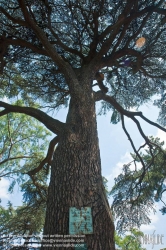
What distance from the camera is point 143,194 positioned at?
190 inches

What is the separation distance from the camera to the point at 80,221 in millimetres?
1983

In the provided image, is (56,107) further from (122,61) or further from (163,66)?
(163,66)

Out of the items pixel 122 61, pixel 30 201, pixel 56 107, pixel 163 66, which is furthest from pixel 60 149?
pixel 163 66

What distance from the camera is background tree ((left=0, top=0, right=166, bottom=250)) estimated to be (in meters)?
2.23

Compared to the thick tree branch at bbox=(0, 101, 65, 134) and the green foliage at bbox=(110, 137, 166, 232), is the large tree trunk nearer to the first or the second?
the thick tree branch at bbox=(0, 101, 65, 134)

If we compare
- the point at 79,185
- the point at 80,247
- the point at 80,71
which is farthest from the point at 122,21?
the point at 80,247

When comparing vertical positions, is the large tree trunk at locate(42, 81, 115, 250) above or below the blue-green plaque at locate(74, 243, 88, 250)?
above

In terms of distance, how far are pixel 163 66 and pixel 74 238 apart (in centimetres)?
491

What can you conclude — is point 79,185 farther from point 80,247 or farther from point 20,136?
point 20,136

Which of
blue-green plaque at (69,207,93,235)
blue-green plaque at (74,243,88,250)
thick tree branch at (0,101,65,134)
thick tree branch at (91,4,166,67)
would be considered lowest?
blue-green plaque at (74,243,88,250)

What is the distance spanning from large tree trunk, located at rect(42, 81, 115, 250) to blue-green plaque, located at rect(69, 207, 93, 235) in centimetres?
4

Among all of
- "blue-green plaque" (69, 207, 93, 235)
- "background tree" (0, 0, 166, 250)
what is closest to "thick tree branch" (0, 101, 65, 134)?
"background tree" (0, 0, 166, 250)

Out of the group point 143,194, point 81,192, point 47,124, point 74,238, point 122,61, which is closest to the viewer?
point 74,238

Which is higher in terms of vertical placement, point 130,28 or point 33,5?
point 33,5
